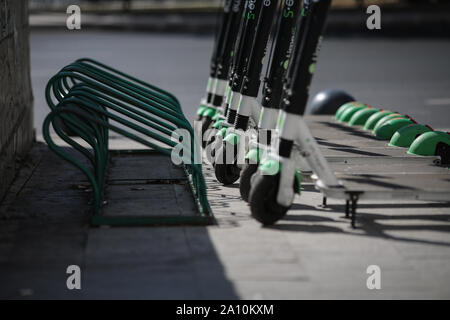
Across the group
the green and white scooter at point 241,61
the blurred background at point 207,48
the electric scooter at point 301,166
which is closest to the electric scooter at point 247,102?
the green and white scooter at point 241,61

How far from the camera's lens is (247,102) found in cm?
734

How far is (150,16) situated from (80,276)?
23119 millimetres

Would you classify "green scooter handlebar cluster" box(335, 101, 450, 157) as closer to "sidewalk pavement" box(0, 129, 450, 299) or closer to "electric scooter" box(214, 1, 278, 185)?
"sidewalk pavement" box(0, 129, 450, 299)

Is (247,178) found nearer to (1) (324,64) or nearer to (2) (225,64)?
(2) (225,64)

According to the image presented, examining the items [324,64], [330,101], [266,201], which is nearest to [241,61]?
[266,201]

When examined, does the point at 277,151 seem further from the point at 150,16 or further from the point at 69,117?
the point at 150,16

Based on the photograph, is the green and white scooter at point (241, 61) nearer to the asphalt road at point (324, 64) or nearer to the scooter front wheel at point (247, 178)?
the scooter front wheel at point (247, 178)

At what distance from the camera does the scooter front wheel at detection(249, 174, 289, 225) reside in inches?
230

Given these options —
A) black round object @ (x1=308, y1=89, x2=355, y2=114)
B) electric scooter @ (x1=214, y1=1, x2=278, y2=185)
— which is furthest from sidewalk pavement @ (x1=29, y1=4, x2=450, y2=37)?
electric scooter @ (x1=214, y1=1, x2=278, y2=185)

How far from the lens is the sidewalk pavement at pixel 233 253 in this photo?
15.6ft

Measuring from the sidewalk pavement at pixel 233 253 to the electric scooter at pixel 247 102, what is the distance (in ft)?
1.62

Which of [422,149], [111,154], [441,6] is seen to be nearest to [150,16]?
[441,6]

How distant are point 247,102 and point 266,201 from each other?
5.47 feet
